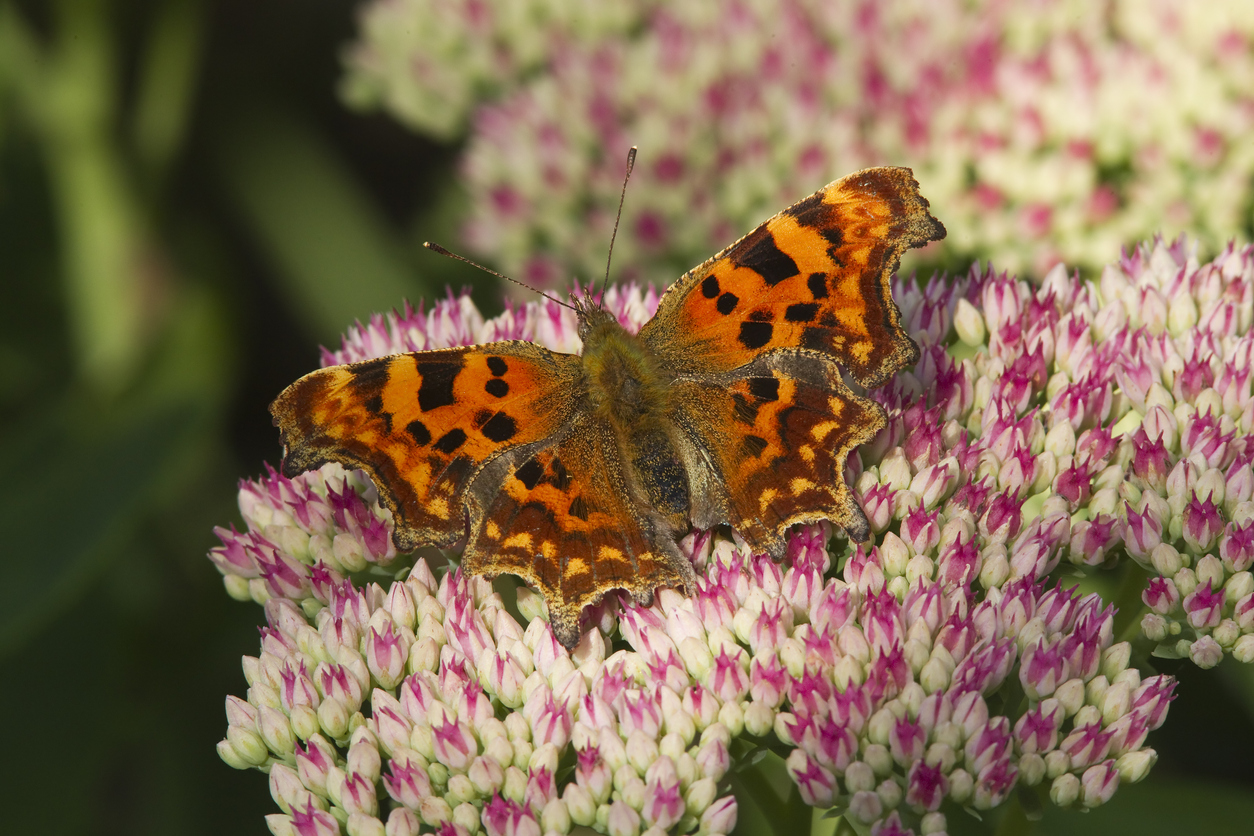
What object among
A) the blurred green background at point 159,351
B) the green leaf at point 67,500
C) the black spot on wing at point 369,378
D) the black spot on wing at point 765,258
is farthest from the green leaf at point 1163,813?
the green leaf at point 67,500

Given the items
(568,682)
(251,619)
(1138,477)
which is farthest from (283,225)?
(1138,477)

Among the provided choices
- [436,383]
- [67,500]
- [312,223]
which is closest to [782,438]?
[436,383]

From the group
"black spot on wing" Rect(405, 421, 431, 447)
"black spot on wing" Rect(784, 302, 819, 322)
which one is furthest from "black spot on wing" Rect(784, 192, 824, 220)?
"black spot on wing" Rect(405, 421, 431, 447)

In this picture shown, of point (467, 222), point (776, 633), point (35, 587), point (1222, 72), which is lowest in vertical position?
point (776, 633)

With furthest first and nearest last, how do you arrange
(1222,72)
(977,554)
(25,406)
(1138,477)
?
(25,406) < (1222,72) < (1138,477) < (977,554)

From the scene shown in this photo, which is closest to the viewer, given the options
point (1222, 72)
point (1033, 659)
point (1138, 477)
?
point (1033, 659)

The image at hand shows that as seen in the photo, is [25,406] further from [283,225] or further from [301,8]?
[301,8]
